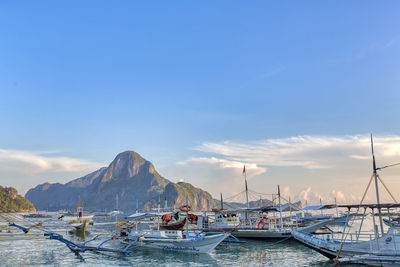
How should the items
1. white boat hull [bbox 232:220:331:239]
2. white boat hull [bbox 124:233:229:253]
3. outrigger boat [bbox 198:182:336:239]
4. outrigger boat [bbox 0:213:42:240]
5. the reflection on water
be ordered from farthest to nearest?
outrigger boat [bbox 198:182:336:239] → white boat hull [bbox 232:220:331:239] → outrigger boat [bbox 0:213:42:240] → white boat hull [bbox 124:233:229:253] → the reflection on water

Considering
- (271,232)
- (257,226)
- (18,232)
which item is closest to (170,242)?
(271,232)

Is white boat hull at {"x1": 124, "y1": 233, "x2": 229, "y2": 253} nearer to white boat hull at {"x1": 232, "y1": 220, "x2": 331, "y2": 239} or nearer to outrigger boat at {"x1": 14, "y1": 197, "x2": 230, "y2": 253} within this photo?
outrigger boat at {"x1": 14, "y1": 197, "x2": 230, "y2": 253}

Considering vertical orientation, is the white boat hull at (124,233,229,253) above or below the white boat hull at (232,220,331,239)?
above

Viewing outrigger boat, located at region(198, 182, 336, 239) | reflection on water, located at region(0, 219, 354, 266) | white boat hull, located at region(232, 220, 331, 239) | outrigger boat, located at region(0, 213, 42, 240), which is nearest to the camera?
reflection on water, located at region(0, 219, 354, 266)

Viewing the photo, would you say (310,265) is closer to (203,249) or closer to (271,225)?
(203,249)

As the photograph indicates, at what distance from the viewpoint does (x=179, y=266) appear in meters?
26.8

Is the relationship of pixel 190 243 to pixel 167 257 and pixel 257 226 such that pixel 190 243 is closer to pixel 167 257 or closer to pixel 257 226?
pixel 167 257

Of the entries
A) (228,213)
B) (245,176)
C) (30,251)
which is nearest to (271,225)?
(228,213)

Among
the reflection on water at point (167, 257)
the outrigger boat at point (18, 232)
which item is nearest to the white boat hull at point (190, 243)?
the reflection on water at point (167, 257)

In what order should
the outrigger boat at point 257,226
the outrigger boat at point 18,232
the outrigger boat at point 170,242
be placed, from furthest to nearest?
the outrigger boat at point 257,226
the outrigger boat at point 18,232
the outrigger boat at point 170,242

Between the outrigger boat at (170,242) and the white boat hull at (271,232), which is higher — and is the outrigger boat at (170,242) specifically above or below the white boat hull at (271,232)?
→ above

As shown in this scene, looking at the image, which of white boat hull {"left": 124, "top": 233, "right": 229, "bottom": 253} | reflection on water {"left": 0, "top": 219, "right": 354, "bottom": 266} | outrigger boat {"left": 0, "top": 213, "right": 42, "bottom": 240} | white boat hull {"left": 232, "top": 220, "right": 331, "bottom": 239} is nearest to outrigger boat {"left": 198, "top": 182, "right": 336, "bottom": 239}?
white boat hull {"left": 232, "top": 220, "right": 331, "bottom": 239}

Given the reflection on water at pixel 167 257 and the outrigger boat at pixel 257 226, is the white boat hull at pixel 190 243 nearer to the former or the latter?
the reflection on water at pixel 167 257

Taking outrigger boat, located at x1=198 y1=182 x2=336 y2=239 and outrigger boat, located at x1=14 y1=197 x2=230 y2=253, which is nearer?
outrigger boat, located at x1=14 y1=197 x2=230 y2=253
